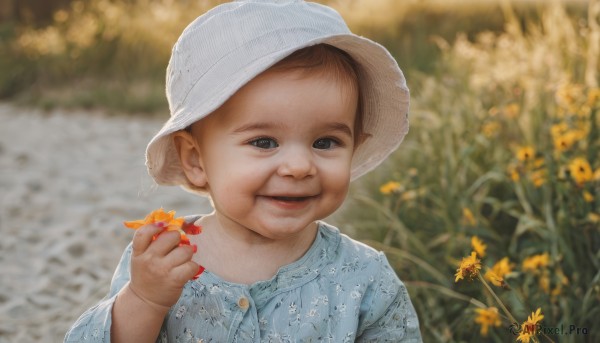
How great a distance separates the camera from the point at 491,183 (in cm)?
341

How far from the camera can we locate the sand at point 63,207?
329 centimetres

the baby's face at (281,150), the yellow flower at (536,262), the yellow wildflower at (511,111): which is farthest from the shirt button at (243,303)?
the yellow wildflower at (511,111)

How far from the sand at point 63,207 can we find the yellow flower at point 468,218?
3.97 feet

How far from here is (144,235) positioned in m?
1.72

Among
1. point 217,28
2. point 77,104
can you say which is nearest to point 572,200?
point 217,28

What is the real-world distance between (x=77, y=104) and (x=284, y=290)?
6.26 m

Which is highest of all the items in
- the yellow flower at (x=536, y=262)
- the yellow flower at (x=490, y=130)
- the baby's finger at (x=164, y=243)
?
the yellow flower at (x=490, y=130)

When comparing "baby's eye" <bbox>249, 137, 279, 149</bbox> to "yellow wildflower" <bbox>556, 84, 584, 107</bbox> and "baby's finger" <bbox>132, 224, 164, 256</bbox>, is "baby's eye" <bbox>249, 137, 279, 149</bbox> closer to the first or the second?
"baby's finger" <bbox>132, 224, 164, 256</bbox>

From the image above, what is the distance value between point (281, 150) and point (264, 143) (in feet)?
0.16

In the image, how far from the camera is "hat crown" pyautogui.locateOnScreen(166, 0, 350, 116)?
71.7 inches

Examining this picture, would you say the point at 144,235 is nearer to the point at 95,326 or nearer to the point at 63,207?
the point at 95,326

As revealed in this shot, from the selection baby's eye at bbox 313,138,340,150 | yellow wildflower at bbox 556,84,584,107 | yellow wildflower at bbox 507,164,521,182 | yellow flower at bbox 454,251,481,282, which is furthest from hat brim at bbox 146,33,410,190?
yellow wildflower at bbox 556,84,584,107

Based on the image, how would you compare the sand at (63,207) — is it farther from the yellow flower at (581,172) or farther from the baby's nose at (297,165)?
the yellow flower at (581,172)

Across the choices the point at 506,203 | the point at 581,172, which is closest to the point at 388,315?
the point at 581,172
